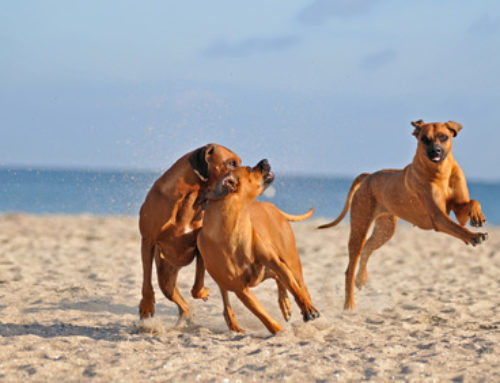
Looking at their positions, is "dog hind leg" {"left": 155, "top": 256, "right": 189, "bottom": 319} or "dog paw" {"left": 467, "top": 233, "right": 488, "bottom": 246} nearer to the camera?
"dog paw" {"left": 467, "top": 233, "right": 488, "bottom": 246}

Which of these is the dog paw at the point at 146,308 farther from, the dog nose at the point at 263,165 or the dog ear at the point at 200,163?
the dog nose at the point at 263,165

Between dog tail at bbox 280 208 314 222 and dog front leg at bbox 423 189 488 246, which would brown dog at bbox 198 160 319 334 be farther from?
dog front leg at bbox 423 189 488 246

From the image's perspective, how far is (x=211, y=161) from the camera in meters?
4.74

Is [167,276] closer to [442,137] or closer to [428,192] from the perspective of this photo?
[428,192]

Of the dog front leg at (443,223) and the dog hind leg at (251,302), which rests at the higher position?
the dog front leg at (443,223)

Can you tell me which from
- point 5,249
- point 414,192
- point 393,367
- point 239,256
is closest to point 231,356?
point 239,256

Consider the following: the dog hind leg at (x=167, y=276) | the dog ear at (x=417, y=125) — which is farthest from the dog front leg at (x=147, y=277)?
the dog ear at (x=417, y=125)

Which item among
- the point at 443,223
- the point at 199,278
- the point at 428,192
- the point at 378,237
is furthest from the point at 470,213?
the point at 199,278

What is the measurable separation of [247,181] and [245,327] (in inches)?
70.9

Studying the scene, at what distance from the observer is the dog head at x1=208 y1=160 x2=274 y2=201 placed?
435 cm

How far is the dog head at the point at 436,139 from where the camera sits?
5242 mm

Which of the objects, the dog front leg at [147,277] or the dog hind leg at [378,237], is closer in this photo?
the dog front leg at [147,277]

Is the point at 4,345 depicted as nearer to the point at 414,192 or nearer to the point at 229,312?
the point at 229,312

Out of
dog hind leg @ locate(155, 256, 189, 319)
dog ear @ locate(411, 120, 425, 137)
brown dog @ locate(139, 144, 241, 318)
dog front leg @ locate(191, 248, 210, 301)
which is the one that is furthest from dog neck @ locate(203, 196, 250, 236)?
dog ear @ locate(411, 120, 425, 137)
